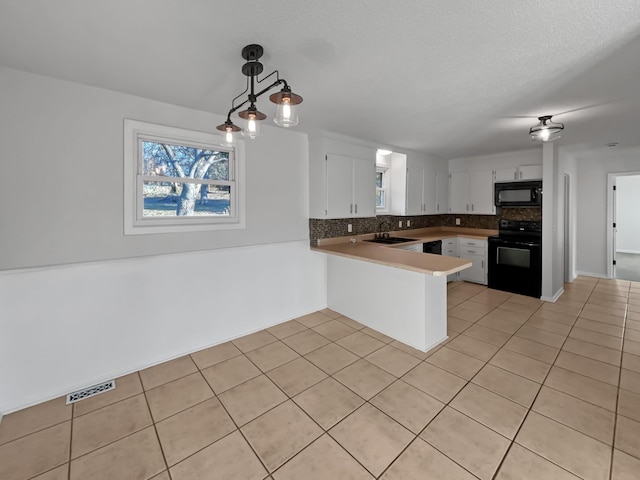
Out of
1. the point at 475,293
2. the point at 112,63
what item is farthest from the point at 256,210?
the point at 475,293

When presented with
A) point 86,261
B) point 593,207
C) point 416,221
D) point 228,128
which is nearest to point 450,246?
point 416,221

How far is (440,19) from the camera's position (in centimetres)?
147

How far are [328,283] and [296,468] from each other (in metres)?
2.49

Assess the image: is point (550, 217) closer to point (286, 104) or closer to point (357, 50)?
point (357, 50)

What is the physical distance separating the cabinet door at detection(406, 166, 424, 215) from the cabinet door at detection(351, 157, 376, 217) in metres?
0.97

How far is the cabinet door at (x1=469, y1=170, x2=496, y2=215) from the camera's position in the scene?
516 centimetres

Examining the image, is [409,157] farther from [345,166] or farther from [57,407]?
[57,407]

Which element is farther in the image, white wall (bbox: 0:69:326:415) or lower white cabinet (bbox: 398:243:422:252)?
lower white cabinet (bbox: 398:243:422:252)

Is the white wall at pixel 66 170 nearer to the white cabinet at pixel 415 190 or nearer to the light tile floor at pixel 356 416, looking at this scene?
the light tile floor at pixel 356 416

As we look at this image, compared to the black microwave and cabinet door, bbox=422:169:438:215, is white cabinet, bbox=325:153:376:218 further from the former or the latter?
the black microwave

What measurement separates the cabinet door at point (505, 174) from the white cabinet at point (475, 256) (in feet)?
3.69

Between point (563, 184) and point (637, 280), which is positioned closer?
point (563, 184)

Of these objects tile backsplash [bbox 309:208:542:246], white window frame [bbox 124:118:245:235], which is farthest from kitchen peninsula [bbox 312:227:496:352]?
white window frame [bbox 124:118:245:235]

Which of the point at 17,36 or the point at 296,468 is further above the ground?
the point at 17,36
